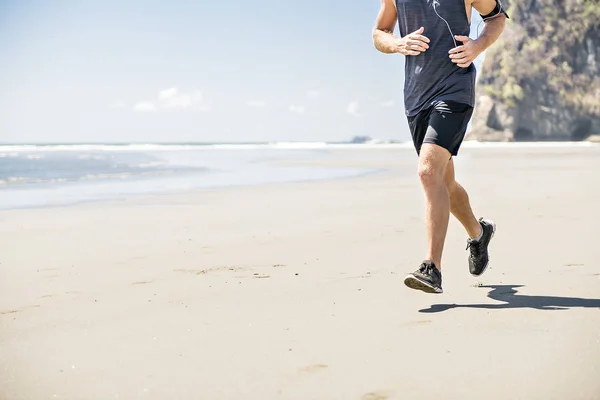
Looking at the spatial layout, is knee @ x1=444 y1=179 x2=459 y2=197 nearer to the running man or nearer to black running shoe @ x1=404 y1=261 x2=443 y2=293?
the running man

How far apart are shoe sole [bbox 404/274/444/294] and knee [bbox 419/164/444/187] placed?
52cm

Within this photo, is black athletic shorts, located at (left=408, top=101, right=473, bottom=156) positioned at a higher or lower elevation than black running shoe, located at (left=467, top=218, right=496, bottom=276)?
higher

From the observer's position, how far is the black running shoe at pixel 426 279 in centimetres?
347

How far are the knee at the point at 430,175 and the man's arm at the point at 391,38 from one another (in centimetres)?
64

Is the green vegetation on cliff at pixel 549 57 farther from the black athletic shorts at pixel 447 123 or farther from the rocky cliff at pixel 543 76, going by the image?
the black athletic shorts at pixel 447 123

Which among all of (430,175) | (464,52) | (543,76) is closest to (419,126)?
(430,175)

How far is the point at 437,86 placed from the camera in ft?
12.2

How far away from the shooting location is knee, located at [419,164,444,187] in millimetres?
3617

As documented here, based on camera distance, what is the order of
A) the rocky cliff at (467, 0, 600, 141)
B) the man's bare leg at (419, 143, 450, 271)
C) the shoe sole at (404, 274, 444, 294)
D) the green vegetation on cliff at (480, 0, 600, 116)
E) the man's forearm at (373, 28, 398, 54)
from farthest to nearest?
the green vegetation on cliff at (480, 0, 600, 116) < the rocky cliff at (467, 0, 600, 141) < the man's forearm at (373, 28, 398, 54) < the man's bare leg at (419, 143, 450, 271) < the shoe sole at (404, 274, 444, 294)

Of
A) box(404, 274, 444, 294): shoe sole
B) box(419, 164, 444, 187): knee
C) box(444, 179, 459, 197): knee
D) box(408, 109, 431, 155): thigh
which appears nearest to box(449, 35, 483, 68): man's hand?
box(408, 109, 431, 155): thigh

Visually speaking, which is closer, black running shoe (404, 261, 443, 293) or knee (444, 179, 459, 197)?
black running shoe (404, 261, 443, 293)

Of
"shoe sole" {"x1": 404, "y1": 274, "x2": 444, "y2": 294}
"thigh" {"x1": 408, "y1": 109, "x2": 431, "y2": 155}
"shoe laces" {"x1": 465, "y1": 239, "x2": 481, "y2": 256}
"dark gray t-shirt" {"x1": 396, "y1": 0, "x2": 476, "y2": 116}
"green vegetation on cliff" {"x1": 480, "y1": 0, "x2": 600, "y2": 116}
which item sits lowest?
"shoe sole" {"x1": 404, "y1": 274, "x2": 444, "y2": 294}

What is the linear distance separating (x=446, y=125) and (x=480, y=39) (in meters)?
0.55

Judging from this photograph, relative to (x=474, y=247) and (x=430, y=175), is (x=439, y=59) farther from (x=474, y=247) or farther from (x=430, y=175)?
(x=474, y=247)
